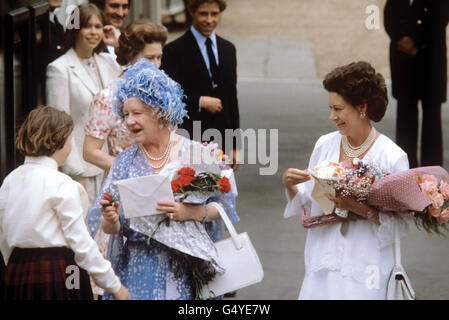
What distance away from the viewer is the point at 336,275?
4141 millimetres

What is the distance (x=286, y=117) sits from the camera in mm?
8727

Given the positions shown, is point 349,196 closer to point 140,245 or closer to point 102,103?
point 140,245

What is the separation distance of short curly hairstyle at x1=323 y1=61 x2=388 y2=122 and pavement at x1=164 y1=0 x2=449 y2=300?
1.86 m

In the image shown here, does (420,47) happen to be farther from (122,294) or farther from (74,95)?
(122,294)

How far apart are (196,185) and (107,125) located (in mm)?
1110

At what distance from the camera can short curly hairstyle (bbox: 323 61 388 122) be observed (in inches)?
162

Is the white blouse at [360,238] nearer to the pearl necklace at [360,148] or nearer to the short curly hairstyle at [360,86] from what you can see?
the pearl necklace at [360,148]

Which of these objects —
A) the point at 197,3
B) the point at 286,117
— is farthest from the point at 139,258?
the point at 286,117

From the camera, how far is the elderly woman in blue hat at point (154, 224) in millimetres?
4012

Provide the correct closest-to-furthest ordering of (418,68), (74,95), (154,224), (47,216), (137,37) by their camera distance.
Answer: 1. (47,216)
2. (154,224)
3. (137,37)
4. (74,95)
5. (418,68)

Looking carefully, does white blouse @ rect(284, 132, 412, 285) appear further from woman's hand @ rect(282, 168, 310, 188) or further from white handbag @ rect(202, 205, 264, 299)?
white handbag @ rect(202, 205, 264, 299)

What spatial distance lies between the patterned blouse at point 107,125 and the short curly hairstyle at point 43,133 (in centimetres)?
101

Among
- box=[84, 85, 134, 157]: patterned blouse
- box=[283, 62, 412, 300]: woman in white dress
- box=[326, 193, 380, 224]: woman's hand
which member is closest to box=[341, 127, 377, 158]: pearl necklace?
box=[283, 62, 412, 300]: woman in white dress
